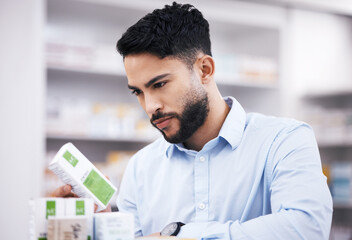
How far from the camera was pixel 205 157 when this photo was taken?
169 cm

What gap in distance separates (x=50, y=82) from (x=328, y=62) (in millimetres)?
2994

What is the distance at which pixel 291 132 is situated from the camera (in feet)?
5.29

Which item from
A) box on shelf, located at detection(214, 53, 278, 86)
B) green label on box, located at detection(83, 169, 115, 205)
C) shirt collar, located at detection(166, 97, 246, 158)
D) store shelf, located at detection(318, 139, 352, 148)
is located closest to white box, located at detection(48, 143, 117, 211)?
green label on box, located at detection(83, 169, 115, 205)

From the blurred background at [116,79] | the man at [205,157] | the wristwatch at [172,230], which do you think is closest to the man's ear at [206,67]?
the man at [205,157]

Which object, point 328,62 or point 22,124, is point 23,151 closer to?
point 22,124

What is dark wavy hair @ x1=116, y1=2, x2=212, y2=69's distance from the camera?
1531mm

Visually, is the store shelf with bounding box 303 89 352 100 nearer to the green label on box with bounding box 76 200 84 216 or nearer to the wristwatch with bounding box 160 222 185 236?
the wristwatch with bounding box 160 222 185 236

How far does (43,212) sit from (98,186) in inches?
8.5

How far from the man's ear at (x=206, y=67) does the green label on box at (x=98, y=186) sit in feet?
1.87

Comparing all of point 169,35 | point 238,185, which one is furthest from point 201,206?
point 169,35

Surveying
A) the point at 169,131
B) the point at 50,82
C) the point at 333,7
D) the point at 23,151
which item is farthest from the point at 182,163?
the point at 333,7

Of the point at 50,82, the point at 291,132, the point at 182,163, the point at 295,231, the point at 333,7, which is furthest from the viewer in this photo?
the point at 333,7

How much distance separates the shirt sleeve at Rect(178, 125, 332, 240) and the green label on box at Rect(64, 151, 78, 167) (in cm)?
38

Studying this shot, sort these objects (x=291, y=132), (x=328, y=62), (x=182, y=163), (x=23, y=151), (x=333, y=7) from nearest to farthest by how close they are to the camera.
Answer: (x=291, y=132)
(x=182, y=163)
(x=23, y=151)
(x=333, y=7)
(x=328, y=62)
